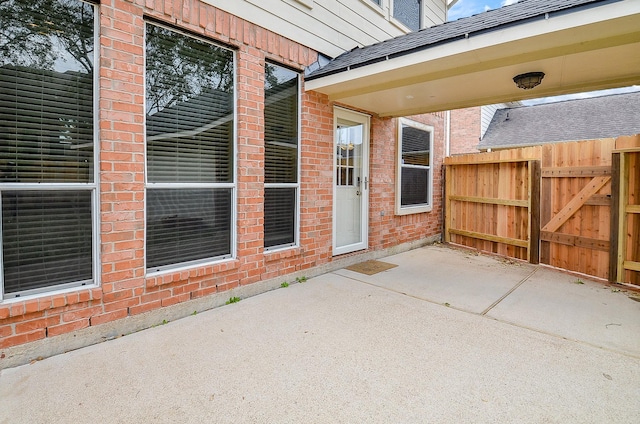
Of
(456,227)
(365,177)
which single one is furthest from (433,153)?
(365,177)

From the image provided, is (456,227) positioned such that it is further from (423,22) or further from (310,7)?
(310,7)

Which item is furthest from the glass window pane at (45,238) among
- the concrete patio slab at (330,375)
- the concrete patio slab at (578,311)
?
the concrete patio slab at (578,311)

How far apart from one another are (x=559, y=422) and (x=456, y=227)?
5959 mm

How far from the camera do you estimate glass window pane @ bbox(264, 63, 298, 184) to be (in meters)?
4.05

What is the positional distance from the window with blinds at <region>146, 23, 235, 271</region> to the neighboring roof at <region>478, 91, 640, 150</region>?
11852 millimetres

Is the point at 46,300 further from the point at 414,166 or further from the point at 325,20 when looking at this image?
the point at 414,166

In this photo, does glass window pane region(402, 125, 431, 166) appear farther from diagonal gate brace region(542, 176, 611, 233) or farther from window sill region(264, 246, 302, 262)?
window sill region(264, 246, 302, 262)

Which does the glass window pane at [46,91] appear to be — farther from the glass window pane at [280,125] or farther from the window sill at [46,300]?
the glass window pane at [280,125]

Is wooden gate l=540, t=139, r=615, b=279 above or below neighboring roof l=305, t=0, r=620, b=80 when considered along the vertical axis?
below

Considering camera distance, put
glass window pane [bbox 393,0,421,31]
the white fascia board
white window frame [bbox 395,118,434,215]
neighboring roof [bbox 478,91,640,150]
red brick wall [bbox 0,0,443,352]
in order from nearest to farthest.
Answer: the white fascia board < red brick wall [bbox 0,0,443,352] < white window frame [bbox 395,118,434,215] < glass window pane [bbox 393,0,421,31] < neighboring roof [bbox 478,91,640,150]

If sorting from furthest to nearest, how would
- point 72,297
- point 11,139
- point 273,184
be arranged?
point 273,184
point 72,297
point 11,139

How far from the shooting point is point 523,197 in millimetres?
5941

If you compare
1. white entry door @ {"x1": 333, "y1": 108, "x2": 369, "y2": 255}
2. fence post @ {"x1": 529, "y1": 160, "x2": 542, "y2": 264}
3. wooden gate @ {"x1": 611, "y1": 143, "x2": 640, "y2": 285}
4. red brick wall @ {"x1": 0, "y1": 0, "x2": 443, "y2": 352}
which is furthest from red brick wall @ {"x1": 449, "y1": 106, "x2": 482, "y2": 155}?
red brick wall @ {"x1": 0, "y1": 0, "x2": 443, "y2": 352}

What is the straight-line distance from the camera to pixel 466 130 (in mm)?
13617
